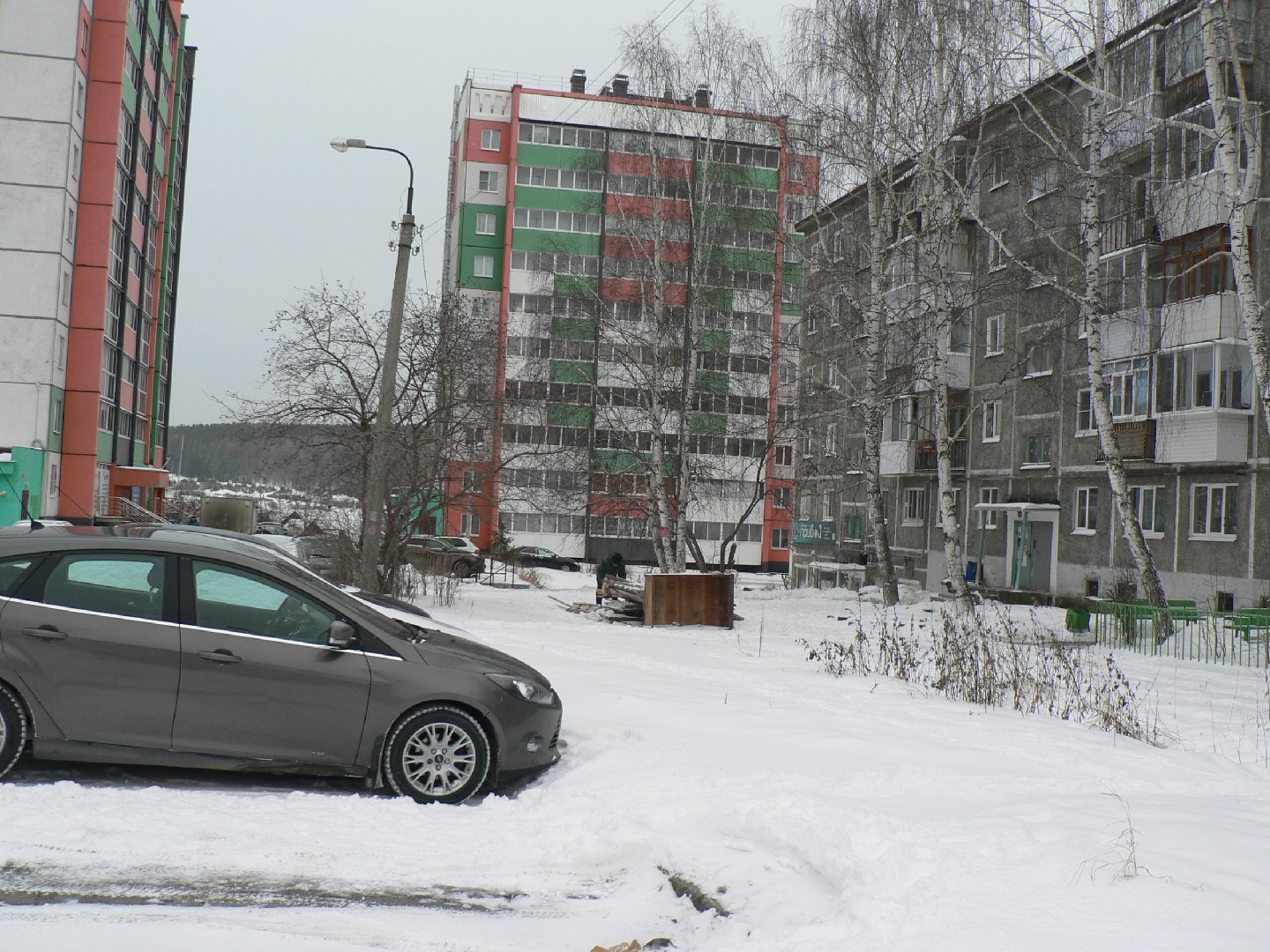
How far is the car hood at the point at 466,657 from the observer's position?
21.7 feet

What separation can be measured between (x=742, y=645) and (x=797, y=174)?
51.0ft

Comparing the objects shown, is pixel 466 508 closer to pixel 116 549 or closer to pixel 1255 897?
pixel 116 549

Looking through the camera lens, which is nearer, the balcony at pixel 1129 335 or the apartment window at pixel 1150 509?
the balcony at pixel 1129 335

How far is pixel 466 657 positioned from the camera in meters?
6.75

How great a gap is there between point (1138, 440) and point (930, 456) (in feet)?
32.8

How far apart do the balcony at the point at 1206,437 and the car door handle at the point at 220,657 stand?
24438mm

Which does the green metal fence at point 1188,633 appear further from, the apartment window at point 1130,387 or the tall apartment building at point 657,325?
the apartment window at point 1130,387

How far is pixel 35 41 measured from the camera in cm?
4044

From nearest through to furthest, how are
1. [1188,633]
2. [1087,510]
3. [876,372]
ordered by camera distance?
1. [1188,633]
2. [876,372]
3. [1087,510]

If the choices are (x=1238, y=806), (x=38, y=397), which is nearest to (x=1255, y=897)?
(x=1238, y=806)

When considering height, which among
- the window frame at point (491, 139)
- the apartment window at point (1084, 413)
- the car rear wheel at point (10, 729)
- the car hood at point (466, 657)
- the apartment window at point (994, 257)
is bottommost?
the car rear wheel at point (10, 729)

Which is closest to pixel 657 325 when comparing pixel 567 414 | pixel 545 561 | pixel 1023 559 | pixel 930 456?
pixel 567 414

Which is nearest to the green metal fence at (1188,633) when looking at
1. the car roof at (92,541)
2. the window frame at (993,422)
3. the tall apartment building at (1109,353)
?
the tall apartment building at (1109,353)

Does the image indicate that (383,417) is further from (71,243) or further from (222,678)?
(71,243)
